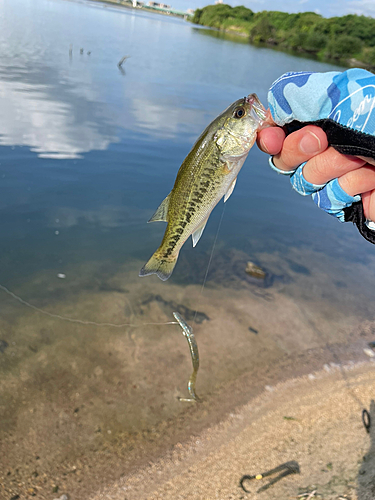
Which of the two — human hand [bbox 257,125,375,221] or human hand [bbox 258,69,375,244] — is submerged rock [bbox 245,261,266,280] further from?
human hand [bbox 257,125,375,221]

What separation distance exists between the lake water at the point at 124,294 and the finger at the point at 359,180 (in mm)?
3978

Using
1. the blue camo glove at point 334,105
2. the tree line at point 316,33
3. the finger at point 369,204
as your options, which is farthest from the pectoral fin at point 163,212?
the tree line at point 316,33

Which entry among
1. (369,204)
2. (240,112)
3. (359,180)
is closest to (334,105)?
(359,180)

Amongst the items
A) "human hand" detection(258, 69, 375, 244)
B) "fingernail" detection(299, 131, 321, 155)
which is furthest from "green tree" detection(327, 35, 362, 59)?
"fingernail" detection(299, 131, 321, 155)

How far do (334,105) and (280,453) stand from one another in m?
4.14

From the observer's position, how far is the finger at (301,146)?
216 centimetres

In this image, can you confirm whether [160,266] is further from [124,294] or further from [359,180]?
[124,294]

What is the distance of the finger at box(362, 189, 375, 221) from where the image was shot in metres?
2.57

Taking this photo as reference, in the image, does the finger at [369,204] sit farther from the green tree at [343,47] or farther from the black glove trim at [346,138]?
the green tree at [343,47]

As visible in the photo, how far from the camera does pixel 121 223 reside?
9.24 meters

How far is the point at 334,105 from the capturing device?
2002 millimetres

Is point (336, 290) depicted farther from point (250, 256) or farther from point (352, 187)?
point (352, 187)

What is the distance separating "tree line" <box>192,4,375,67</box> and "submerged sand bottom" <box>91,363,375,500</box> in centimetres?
8280

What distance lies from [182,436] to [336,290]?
17.6ft
